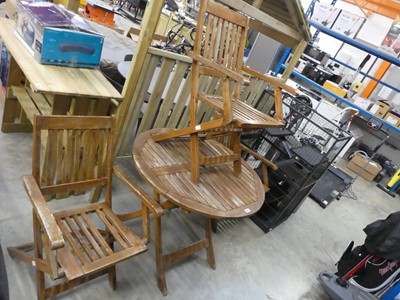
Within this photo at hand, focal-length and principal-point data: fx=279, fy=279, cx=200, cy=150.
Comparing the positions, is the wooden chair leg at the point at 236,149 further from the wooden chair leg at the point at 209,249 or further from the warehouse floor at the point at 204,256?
the warehouse floor at the point at 204,256

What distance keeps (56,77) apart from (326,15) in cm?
491

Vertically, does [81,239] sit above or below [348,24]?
below

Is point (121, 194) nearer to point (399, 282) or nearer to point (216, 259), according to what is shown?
point (216, 259)

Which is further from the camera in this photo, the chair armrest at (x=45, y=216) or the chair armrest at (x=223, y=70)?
the chair armrest at (x=223, y=70)

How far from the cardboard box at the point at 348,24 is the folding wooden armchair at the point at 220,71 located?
398cm

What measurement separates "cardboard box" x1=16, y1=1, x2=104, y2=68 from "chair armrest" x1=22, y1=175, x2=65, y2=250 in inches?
35.5

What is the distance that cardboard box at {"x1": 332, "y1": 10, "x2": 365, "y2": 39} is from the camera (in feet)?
15.6

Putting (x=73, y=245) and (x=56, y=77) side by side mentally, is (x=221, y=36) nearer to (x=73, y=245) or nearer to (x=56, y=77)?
Answer: (x=56, y=77)

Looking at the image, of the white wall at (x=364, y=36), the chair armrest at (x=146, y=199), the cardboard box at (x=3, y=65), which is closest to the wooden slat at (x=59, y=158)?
the chair armrest at (x=146, y=199)

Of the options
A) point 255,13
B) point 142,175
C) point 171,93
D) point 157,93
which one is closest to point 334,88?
point 255,13

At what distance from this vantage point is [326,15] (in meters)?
4.96

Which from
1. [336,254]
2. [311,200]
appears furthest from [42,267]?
[311,200]

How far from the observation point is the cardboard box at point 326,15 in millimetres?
4894

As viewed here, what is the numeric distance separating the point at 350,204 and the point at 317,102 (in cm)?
177
